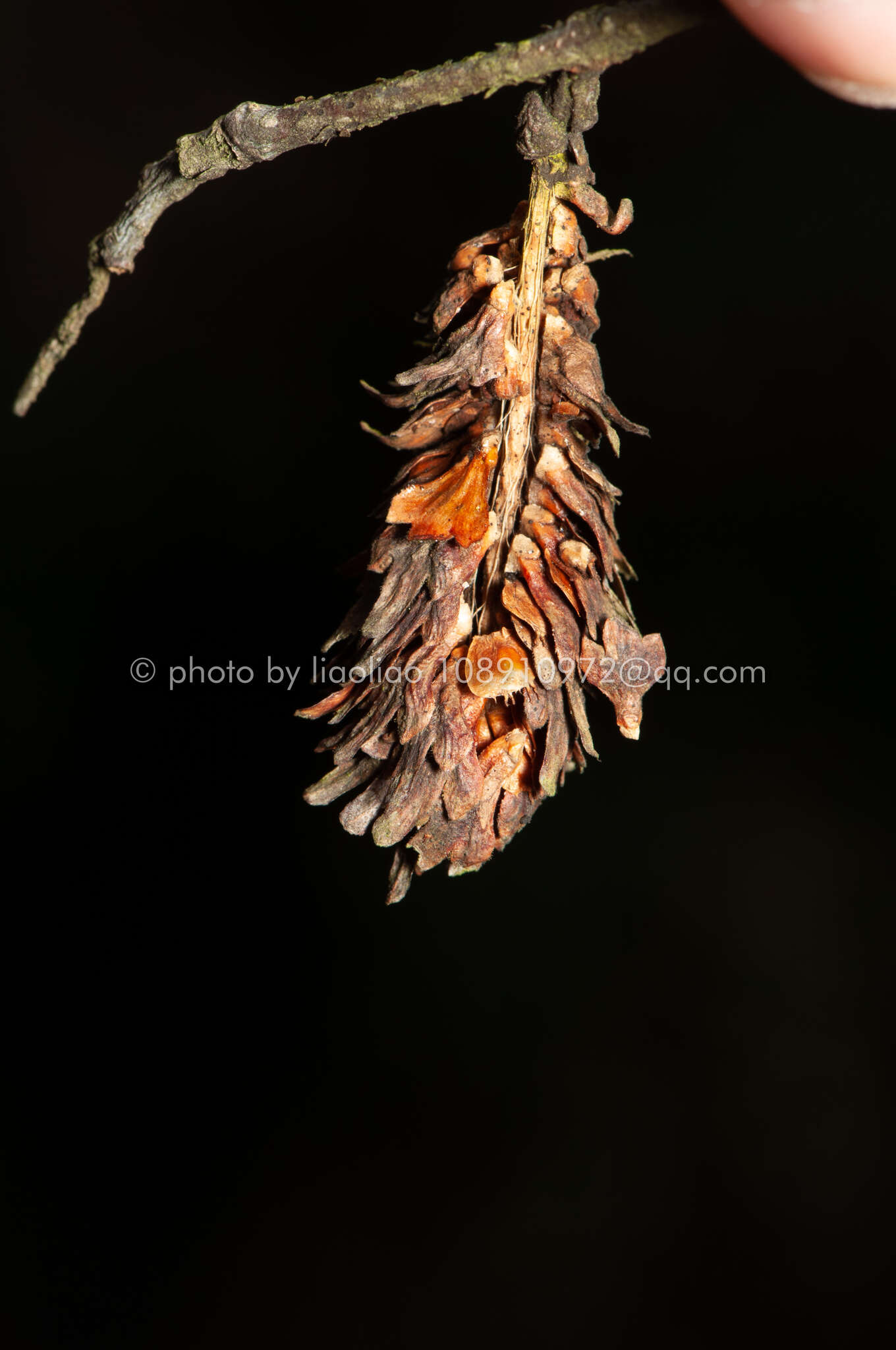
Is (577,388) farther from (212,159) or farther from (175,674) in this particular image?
(175,674)

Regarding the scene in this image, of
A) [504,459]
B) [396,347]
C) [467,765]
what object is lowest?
[467,765]

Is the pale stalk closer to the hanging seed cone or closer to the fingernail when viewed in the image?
the hanging seed cone

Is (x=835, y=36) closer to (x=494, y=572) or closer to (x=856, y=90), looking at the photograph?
(x=856, y=90)

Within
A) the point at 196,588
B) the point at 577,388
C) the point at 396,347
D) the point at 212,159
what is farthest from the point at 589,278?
the point at 196,588

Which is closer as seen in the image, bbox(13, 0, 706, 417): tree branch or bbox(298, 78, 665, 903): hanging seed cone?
bbox(13, 0, 706, 417): tree branch

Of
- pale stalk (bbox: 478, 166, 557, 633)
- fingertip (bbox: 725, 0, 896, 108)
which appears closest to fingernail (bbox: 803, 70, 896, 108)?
fingertip (bbox: 725, 0, 896, 108)

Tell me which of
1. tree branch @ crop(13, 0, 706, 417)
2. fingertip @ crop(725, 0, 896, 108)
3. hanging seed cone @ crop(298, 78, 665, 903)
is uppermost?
fingertip @ crop(725, 0, 896, 108)

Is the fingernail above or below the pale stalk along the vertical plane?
above
